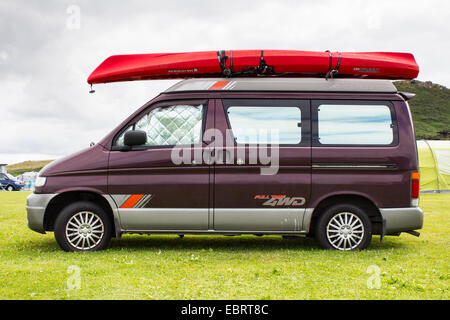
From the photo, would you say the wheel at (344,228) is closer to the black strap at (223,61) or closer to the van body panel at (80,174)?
the black strap at (223,61)

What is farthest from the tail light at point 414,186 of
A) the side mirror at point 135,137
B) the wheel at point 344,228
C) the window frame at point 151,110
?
the side mirror at point 135,137

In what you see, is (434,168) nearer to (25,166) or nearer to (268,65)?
(268,65)

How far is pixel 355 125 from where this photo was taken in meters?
6.82

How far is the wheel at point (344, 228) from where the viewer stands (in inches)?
266

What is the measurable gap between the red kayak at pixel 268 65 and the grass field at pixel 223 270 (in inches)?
101

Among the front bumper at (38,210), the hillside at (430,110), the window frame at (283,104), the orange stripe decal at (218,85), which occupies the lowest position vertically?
the front bumper at (38,210)

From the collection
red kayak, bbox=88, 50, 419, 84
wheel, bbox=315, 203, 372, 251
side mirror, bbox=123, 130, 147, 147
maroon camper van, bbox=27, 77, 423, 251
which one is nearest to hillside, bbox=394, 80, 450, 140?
red kayak, bbox=88, 50, 419, 84

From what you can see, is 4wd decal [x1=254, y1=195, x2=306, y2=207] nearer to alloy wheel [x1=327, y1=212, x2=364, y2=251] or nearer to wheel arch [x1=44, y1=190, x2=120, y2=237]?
alloy wheel [x1=327, y1=212, x2=364, y2=251]

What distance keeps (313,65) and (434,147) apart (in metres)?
17.6

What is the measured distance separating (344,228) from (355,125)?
4.77 ft

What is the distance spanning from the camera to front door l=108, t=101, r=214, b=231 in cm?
667

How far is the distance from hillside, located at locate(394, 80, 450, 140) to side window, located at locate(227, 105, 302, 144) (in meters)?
86.5

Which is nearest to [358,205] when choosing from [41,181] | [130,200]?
[130,200]

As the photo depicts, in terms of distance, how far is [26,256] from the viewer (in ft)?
21.8
